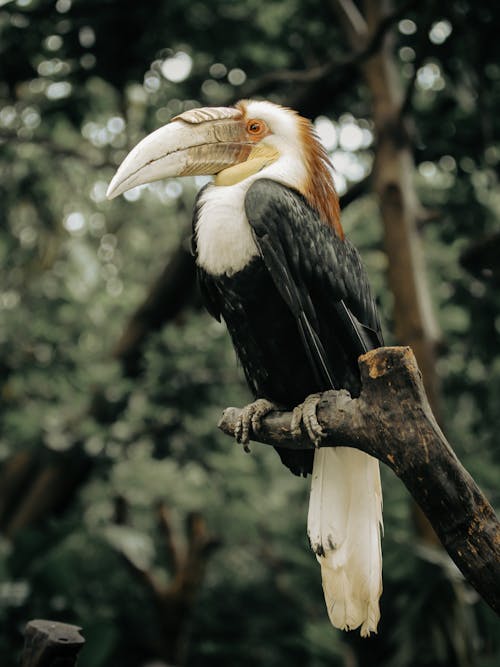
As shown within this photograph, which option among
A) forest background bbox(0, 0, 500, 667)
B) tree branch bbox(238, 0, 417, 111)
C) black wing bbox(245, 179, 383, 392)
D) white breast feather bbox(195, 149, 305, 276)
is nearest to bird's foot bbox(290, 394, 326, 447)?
black wing bbox(245, 179, 383, 392)

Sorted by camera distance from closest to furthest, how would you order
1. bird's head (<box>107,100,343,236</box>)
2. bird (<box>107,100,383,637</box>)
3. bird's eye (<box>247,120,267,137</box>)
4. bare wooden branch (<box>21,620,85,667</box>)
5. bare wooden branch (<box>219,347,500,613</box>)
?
bare wooden branch (<box>219,347,500,613</box>), bare wooden branch (<box>21,620,85,667</box>), bird (<box>107,100,383,637</box>), bird's head (<box>107,100,343,236</box>), bird's eye (<box>247,120,267,137</box>)

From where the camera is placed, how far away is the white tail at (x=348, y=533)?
1.85m

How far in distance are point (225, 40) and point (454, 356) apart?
271cm

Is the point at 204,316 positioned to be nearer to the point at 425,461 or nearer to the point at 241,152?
the point at 241,152

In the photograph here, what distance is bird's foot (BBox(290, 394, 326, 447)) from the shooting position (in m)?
1.81

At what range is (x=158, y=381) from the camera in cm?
490

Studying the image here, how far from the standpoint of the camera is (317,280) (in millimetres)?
2027

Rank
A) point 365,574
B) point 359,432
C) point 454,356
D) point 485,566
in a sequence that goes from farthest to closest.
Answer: point 454,356
point 365,574
point 359,432
point 485,566

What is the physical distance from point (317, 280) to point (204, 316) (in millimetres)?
4640

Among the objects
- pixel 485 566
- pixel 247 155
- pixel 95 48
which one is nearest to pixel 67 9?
pixel 95 48

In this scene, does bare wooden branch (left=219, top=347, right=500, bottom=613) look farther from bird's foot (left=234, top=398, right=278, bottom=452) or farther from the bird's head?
the bird's head

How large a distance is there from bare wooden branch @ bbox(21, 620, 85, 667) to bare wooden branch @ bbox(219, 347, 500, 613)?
86 centimetres

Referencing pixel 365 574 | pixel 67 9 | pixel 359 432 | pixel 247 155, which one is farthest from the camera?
pixel 67 9

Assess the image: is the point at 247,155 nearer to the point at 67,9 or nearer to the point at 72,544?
the point at 67,9
